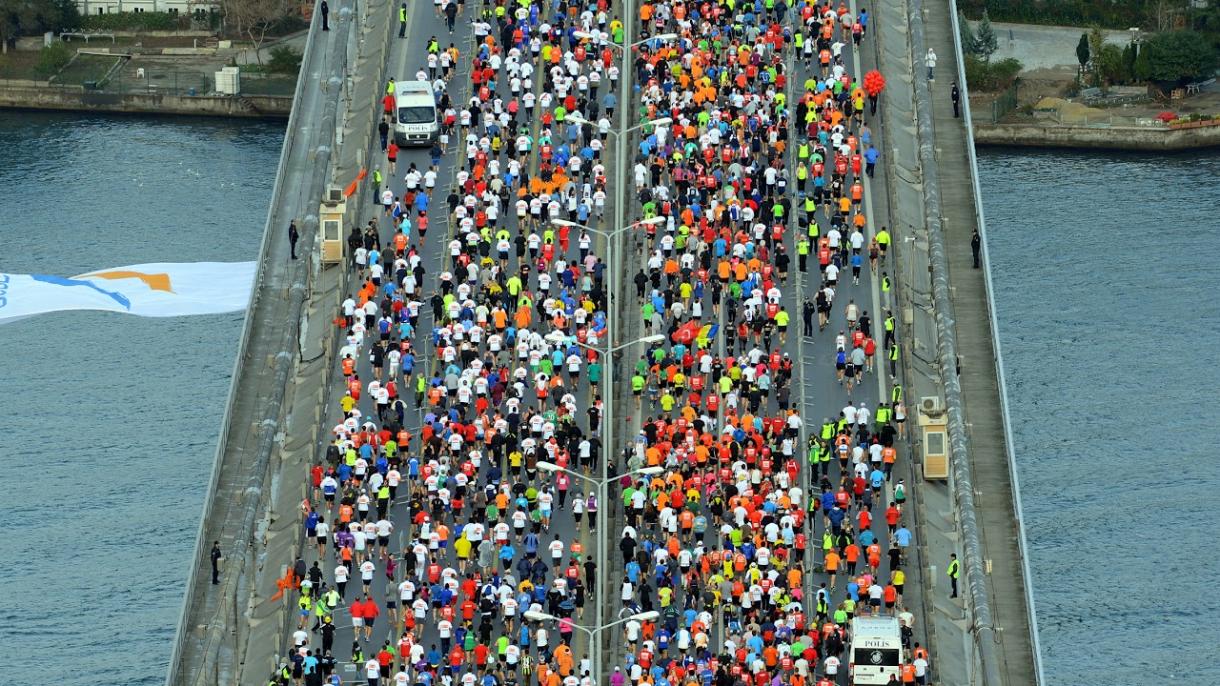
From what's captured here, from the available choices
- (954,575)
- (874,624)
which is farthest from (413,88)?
(874,624)

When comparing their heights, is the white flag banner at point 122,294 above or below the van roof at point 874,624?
above

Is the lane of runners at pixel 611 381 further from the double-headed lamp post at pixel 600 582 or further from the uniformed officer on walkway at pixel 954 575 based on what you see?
the uniformed officer on walkway at pixel 954 575

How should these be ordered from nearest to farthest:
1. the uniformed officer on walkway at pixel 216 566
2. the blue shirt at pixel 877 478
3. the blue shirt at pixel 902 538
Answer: the blue shirt at pixel 902 538 < the uniformed officer on walkway at pixel 216 566 < the blue shirt at pixel 877 478

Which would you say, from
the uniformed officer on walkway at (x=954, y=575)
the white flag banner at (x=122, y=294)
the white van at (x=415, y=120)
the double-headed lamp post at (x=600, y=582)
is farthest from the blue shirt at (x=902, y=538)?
the white van at (x=415, y=120)

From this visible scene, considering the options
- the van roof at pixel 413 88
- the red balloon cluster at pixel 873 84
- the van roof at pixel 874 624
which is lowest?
the van roof at pixel 874 624

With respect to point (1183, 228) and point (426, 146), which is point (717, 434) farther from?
point (1183, 228)

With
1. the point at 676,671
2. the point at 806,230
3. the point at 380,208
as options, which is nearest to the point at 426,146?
the point at 380,208

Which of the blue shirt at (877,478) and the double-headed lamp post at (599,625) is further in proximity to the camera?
the blue shirt at (877,478)
